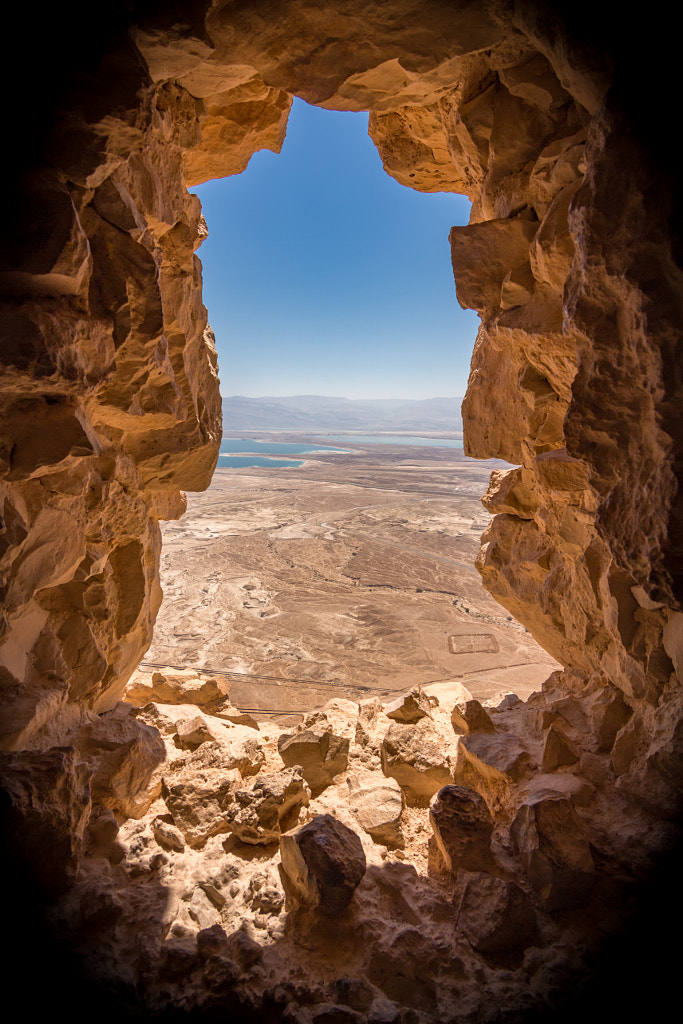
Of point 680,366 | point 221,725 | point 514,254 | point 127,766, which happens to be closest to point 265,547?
point 221,725

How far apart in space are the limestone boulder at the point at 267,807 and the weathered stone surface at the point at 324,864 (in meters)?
0.41

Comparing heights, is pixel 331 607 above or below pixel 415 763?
below

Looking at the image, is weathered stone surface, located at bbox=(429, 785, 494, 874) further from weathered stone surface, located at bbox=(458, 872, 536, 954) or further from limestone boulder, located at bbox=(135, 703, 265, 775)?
limestone boulder, located at bbox=(135, 703, 265, 775)

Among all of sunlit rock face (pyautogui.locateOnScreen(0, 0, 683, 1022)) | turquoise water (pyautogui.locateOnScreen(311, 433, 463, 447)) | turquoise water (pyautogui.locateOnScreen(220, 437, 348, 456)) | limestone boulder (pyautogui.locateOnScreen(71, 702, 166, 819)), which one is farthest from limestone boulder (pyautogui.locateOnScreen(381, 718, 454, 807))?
turquoise water (pyautogui.locateOnScreen(311, 433, 463, 447))

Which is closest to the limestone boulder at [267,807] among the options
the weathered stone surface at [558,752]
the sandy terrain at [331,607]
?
the weathered stone surface at [558,752]

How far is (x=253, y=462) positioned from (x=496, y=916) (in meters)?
45.6

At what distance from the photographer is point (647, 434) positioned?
2164 millimetres

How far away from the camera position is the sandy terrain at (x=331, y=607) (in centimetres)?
900

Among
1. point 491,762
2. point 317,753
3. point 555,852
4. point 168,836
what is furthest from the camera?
point 317,753

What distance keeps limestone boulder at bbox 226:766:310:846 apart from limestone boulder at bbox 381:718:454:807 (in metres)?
0.85

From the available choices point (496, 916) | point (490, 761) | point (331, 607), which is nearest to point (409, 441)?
point (331, 607)

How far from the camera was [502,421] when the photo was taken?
13.4 ft

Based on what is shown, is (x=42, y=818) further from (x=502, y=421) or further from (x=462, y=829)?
(x=502, y=421)

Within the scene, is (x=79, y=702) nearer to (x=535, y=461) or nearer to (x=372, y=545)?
(x=535, y=461)
